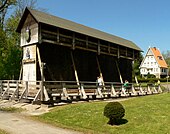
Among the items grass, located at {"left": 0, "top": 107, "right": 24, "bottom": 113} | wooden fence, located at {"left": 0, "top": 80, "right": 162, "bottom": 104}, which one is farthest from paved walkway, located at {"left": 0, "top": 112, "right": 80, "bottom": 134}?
wooden fence, located at {"left": 0, "top": 80, "right": 162, "bottom": 104}

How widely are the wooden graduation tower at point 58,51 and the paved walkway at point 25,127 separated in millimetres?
5626

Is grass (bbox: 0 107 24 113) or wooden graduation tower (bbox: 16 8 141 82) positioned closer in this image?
grass (bbox: 0 107 24 113)

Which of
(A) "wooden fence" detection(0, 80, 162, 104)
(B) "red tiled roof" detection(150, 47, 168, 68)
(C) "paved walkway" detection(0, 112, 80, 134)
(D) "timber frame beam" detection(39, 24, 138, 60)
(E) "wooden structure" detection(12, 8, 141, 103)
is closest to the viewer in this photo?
(C) "paved walkway" detection(0, 112, 80, 134)

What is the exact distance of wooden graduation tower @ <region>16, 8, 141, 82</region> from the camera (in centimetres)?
2298

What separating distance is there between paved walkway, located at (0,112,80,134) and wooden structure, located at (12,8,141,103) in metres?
4.17

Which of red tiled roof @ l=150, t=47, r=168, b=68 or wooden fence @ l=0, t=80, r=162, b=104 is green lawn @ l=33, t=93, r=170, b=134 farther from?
red tiled roof @ l=150, t=47, r=168, b=68

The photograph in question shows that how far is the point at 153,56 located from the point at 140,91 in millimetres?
65780

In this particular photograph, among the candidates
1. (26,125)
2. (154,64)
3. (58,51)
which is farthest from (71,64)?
(154,64)

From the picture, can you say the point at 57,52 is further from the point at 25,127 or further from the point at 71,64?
the point at 25,127

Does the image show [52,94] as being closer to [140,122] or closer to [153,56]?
[140,122]

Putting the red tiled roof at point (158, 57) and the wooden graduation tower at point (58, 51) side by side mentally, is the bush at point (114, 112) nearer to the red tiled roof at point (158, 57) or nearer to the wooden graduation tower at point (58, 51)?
the wooden graduation tower at point (58, 51)

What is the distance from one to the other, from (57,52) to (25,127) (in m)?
12.7

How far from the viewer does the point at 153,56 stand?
310 feet

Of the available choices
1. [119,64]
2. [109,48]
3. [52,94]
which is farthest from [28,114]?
[119,64]
